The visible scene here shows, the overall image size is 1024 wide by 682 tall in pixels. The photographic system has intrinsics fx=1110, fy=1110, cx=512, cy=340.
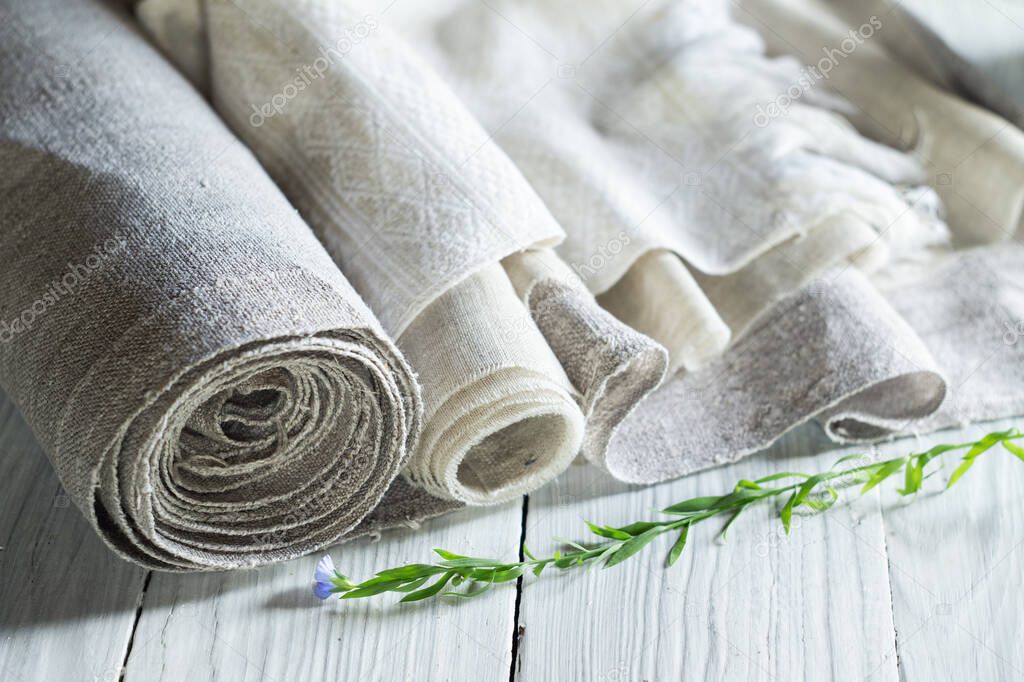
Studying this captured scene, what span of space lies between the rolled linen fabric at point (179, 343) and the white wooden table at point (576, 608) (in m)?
0.06

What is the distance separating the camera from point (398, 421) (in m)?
0.98

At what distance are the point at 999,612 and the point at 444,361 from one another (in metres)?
0.55

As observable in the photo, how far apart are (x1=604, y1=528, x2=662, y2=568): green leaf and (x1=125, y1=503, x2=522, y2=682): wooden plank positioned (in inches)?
4.0

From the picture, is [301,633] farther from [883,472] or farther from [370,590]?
[883,472]

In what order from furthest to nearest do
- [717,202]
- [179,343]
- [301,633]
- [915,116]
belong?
[915,116], [717,202], [301,633], [179,343]

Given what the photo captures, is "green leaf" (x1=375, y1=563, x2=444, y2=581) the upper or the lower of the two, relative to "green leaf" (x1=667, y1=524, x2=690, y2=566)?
lower

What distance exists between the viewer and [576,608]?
100 cm

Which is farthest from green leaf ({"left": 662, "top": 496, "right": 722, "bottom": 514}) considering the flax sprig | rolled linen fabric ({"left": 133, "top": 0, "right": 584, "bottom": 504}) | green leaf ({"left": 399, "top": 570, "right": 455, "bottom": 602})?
green leaf ({"left": 399, "top": 570, "right": 455, "bottom": 602})

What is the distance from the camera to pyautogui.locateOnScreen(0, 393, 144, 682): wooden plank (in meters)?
0.95

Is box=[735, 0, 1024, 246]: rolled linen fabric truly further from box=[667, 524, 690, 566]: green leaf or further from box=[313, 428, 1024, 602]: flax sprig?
box=[667, 524, 690, 566]: green leaf

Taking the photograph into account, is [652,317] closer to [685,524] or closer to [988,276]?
[685,524]

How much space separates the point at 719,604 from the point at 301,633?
38cm

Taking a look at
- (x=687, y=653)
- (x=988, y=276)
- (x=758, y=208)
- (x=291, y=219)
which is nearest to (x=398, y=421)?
(x=291, y=219)

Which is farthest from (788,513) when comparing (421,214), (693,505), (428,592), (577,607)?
(421,214)
